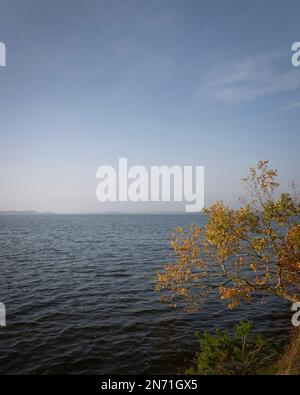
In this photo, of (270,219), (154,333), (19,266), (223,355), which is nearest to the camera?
(223,355)

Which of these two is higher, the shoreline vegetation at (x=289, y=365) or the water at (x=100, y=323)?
the shoreline vegetation at (x=289, y=365)

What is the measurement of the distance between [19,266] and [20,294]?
15306mm

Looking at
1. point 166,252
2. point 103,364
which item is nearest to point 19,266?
point 166,252

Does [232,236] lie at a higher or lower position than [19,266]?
higher

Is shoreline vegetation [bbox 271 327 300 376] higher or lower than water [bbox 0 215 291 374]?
higher

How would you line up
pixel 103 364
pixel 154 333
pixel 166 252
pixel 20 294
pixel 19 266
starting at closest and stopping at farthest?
pixel 103 364 → pixel 154 333 → pixel 20 294 → pixel 19 266 → pixel 166 252

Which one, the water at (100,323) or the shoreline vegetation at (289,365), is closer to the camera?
the shoreline vegetation at (289,365)

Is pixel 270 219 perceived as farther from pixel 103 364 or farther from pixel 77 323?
pixel 77 323

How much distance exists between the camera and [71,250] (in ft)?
207

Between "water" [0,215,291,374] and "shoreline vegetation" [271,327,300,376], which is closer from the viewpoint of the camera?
"shoreline vegetation" [271,327,300,376]

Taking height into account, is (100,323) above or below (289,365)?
below

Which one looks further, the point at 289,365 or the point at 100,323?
the point at 100,323
